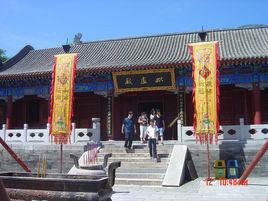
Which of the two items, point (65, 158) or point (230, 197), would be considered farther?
point (65, 158)

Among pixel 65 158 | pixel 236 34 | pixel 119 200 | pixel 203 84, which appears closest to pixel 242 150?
pixel 203 84

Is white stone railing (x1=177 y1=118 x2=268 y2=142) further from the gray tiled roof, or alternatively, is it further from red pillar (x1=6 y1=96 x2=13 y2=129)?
red pillar (x1=6 y1=96 x2=13 y2=129)

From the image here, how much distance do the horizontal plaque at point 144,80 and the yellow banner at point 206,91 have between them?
111 inches

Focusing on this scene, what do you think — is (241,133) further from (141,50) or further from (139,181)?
(141,50)

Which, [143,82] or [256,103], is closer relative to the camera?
[256,103]

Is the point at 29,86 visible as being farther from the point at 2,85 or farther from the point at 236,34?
the point at 236,34

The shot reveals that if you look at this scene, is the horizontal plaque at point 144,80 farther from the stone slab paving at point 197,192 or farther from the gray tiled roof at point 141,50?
the stone slab paving at point 197,192

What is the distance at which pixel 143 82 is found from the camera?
14.5 metres

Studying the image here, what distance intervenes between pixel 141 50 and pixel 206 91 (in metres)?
7.59

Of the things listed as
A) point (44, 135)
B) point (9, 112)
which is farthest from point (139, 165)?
point (9, 112)

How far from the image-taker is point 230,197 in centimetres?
722

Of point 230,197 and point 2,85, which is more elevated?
point 2,85

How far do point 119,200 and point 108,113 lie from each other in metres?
8.55

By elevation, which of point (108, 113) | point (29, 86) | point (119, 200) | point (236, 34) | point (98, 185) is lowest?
point (119, 200)
